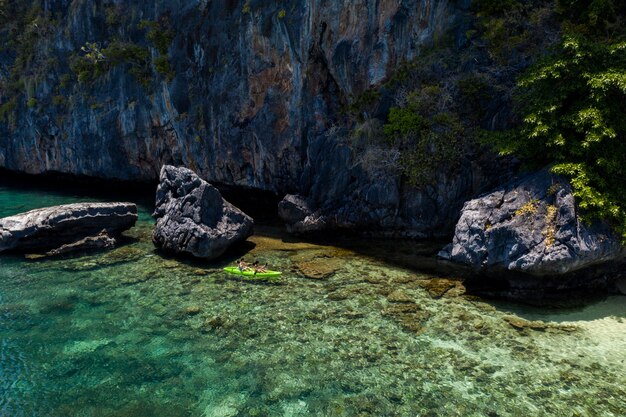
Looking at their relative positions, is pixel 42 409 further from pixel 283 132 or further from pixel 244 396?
pixel 283 132

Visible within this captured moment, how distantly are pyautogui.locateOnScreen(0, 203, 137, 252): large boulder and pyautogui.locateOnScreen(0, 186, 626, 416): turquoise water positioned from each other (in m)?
3.84

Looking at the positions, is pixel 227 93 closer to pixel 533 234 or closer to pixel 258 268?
pixel 258 268

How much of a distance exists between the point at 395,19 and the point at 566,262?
47.4 feet

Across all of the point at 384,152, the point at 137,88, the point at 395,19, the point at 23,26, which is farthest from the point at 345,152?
the point at 23,26

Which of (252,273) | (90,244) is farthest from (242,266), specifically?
(90,244)

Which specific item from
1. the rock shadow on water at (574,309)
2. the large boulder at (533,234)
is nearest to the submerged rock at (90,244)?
the large boulder at (533,234)

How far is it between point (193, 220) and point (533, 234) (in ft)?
47.7

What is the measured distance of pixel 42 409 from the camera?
9570 millimetres

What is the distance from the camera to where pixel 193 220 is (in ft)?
64.3

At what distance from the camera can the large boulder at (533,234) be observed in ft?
42.4

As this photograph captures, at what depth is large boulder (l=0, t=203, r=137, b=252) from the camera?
19942 millimetres

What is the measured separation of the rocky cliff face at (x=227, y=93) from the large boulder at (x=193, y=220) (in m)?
5.25

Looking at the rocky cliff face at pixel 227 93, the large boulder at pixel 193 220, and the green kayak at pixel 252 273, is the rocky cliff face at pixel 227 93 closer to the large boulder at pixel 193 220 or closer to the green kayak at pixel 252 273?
the large boulder at pixel 193 220

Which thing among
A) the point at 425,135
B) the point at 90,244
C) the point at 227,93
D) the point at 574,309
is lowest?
the point at 90,244
